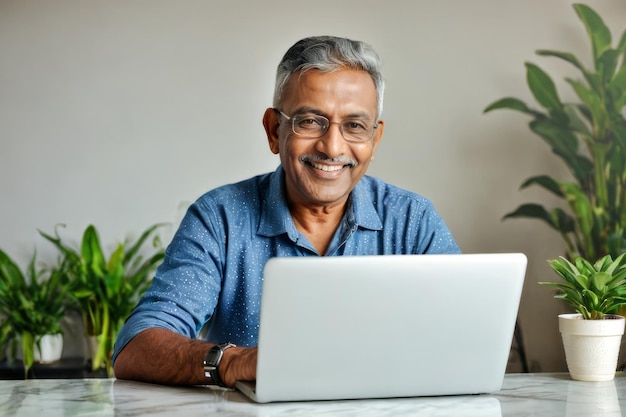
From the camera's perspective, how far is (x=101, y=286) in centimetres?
373

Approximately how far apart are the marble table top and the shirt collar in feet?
1.97

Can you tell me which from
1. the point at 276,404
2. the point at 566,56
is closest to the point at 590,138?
the point at 566,56

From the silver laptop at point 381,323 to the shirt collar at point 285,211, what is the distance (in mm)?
712

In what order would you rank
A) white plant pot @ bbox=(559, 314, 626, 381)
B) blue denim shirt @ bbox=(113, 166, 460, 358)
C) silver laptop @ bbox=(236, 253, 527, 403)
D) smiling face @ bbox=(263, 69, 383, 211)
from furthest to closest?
smiling face @ bbox=(263, 69, 383, 211) < blue denim shirt @ bbox=(113, 166, 460, 358) < white plant pot @ bbox=(559, 314, 626, 381) < silver laptop @ bbox=(236, 253, 527, 403)

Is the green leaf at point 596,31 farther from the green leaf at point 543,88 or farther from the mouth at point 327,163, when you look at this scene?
the mouth at point 327,163

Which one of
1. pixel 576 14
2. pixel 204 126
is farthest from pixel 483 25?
pixel 204 126

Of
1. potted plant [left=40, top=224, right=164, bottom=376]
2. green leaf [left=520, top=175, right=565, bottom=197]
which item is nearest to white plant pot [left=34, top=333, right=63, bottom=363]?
potted plant [left=40, top=224, right=164, bottom=376]

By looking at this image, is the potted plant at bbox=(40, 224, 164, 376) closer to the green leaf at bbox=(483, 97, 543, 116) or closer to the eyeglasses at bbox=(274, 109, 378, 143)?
the green leaf at bbox=(483, 97, 543, 116)

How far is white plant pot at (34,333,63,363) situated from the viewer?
3.73 metres

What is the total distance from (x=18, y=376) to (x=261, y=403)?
9.20 ft

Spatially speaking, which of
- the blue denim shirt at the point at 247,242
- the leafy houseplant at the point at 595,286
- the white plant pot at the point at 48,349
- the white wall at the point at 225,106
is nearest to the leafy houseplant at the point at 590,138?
the white wall at the point at 225,106

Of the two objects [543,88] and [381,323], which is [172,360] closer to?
[381,323]

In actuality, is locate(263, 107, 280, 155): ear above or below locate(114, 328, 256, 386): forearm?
above

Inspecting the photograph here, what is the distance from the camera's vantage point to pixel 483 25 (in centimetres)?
396
